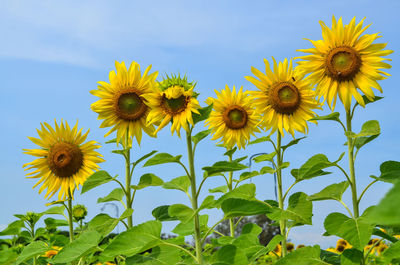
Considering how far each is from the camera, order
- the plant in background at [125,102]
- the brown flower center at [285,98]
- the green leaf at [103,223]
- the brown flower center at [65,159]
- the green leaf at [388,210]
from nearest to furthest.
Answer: the green leaf at [388,210], the green leaf at [103,223], the plant in background at [125,102], the brown flower center at [285,98], the brown flower center at [65,159]

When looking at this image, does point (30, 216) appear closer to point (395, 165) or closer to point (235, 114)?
point (235, 114)

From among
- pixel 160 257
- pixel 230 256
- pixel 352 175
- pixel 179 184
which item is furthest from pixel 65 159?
pixel 352 175

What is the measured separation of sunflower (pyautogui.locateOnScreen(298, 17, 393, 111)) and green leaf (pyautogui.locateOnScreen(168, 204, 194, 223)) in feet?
4.93

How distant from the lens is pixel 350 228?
2604 mm

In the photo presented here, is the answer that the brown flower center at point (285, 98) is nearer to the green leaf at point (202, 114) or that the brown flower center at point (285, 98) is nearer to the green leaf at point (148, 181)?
the green leaf at point (202, 114)

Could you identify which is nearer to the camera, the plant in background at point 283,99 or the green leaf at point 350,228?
the green leaf at point 350,228

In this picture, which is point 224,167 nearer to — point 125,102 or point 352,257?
point 352,257

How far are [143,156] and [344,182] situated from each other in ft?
4.88

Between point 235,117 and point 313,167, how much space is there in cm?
184

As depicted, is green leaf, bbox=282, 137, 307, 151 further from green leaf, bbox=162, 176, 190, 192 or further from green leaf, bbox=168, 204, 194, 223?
green leaf, bbox=168, 204, 194, 223

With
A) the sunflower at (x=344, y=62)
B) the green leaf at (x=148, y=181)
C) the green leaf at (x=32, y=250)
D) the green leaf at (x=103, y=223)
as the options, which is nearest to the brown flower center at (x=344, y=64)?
the sunflower at (x=344, y=62)

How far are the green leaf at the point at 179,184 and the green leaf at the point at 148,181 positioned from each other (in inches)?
3.7

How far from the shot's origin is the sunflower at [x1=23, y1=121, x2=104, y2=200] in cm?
409

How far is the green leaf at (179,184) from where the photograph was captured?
2.92 meters
